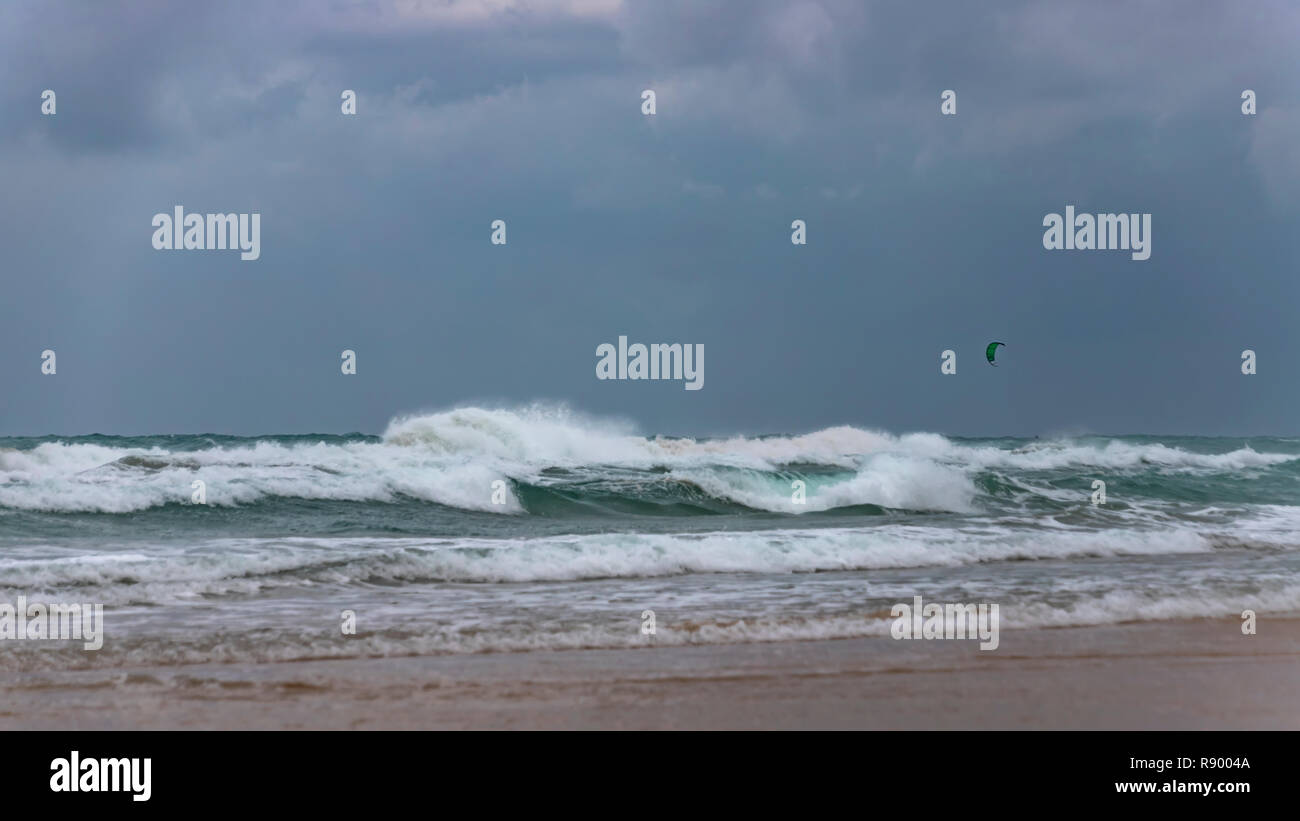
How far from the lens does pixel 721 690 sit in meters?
5.10

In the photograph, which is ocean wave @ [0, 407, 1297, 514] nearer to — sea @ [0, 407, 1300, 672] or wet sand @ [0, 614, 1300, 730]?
sea @ [0, 407, 1300, 672]

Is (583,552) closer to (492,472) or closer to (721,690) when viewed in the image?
(721,690)

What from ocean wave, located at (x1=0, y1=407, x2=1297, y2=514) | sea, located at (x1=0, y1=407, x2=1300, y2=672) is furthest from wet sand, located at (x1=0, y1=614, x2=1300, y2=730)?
ocean wave, located at (x1=0, y1=407, x2=1297, y2=514)

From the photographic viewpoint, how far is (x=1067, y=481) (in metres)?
21.2

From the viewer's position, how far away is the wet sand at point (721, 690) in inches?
180

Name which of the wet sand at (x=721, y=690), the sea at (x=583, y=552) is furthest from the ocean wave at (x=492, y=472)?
the wet sand at (x=721, y=690)

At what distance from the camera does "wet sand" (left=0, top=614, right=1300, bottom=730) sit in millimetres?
4562

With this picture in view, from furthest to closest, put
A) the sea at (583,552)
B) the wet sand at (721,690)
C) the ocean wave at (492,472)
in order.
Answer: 1. the ocean wave at (492,472)
2. the sea at (583,552)
3. the wet sand at (721,690)

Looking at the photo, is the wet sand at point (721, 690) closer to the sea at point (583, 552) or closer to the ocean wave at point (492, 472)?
the sea at point (583, 552)

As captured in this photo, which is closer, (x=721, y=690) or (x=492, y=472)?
(x=721, y=690)

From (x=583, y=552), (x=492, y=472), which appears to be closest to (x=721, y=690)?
(x=583, y=552)
